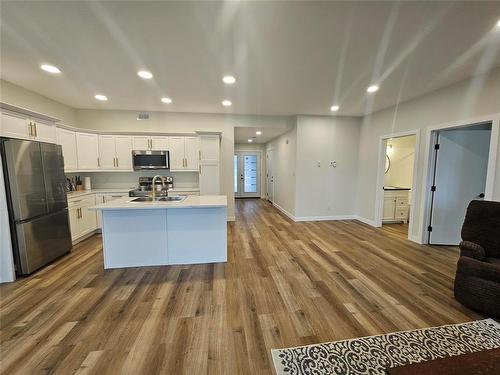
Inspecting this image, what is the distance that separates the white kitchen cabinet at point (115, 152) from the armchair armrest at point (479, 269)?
5824mm

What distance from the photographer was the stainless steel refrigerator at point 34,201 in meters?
2.74

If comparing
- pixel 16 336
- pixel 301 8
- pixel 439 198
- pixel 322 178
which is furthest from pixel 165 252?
pixel 439 198

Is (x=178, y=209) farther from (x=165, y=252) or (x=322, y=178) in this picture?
(x=322, y=178)

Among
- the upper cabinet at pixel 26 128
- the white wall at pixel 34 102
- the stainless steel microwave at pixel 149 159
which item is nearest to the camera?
the upper cabinet at pixel 26 128

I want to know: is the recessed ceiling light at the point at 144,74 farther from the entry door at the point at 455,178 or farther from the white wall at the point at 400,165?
the white wall at the point at 400,165

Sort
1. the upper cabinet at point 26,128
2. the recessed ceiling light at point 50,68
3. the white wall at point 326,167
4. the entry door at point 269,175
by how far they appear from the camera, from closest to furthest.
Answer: the upper cabinet at point 26,128 → the recessed ceiling light at point 50,68 → the white wall at point 326,167 → the entry door at point 269,175

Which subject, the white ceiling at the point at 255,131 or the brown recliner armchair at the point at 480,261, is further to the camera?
the white ceiling at the point at 255,131

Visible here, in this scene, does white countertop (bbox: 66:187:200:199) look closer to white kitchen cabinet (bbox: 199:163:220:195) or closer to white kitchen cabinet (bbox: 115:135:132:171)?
white kitchen cabinet (bbox: 199:163:220:195)

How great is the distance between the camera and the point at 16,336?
1.87m

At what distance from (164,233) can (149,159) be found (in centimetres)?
240

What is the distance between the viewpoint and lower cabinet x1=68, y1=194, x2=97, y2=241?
3928 mm

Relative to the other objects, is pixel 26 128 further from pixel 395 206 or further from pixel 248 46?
pixel 395 206

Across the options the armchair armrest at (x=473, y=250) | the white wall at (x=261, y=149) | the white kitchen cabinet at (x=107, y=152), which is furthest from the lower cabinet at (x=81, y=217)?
the white wall at (x=261, y=149)

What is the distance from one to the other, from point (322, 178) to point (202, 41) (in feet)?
14.4
